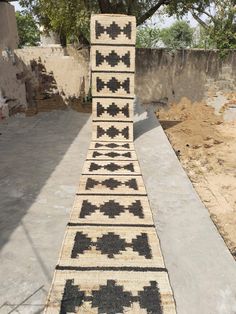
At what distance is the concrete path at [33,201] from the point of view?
3.14m

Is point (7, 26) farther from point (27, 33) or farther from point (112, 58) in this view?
point (27, 33)

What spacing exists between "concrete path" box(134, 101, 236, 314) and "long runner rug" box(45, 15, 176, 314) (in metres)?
0.13

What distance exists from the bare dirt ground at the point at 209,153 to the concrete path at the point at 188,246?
0.84 metres

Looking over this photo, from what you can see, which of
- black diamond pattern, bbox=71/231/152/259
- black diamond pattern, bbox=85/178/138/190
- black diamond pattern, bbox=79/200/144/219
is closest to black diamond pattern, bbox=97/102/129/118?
black diamond pattern, bbox=85/178/138/190

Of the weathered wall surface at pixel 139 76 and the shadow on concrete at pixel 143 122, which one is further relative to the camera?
the weathered wall surface at pixel 139 76

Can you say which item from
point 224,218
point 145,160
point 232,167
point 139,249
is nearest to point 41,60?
point 145,160

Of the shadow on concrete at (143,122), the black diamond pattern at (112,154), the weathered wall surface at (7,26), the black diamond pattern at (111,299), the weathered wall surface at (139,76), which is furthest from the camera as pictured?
the weathered wall surface at (139,76)

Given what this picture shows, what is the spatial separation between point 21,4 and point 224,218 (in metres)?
10.1

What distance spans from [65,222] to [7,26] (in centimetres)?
731

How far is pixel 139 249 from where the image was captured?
3.66 m

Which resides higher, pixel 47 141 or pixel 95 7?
pixel 95 7

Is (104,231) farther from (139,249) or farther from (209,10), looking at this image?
(209,10)

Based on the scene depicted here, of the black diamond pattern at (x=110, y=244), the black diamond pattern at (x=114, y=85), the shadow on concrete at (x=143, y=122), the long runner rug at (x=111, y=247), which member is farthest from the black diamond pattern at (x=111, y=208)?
the black diamond pattern at (x=114, y=85)

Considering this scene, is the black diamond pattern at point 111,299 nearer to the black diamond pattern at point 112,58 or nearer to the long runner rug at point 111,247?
the long runner rug at point 111,247
